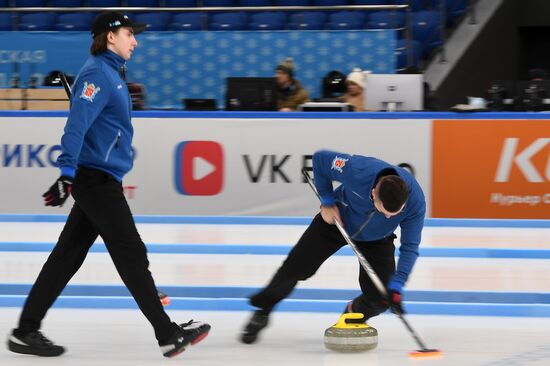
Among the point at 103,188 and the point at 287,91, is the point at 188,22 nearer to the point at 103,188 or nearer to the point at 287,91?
the point at 287,91

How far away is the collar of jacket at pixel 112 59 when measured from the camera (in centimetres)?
486

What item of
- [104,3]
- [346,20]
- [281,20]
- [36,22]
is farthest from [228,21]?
[36,22]

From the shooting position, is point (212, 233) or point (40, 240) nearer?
point (40, 240)

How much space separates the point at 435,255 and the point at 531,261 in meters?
0.74

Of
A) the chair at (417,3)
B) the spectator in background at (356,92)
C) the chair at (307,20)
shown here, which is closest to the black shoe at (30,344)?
the spectator in background at (356,92)

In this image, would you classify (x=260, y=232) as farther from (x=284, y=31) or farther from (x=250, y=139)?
(x=284, y=31)

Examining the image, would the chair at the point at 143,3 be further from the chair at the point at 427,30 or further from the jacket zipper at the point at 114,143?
the jacket zipper at the point at 114,143

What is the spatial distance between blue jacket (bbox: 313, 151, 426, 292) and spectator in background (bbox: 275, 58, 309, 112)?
641 cm

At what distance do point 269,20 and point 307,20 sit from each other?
1.70 feet

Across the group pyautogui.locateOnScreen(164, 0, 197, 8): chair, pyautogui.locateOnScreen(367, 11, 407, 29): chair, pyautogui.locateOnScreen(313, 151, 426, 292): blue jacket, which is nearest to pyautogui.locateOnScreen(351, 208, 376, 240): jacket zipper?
pyautogui.locateOnScreen(313, 151, 426, 292): blue jacket

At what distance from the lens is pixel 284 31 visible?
44.3 feet

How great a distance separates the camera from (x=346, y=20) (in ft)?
47.7

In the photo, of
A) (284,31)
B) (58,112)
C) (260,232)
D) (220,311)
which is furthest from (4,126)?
(220,311)

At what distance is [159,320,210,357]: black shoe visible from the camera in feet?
16.2
